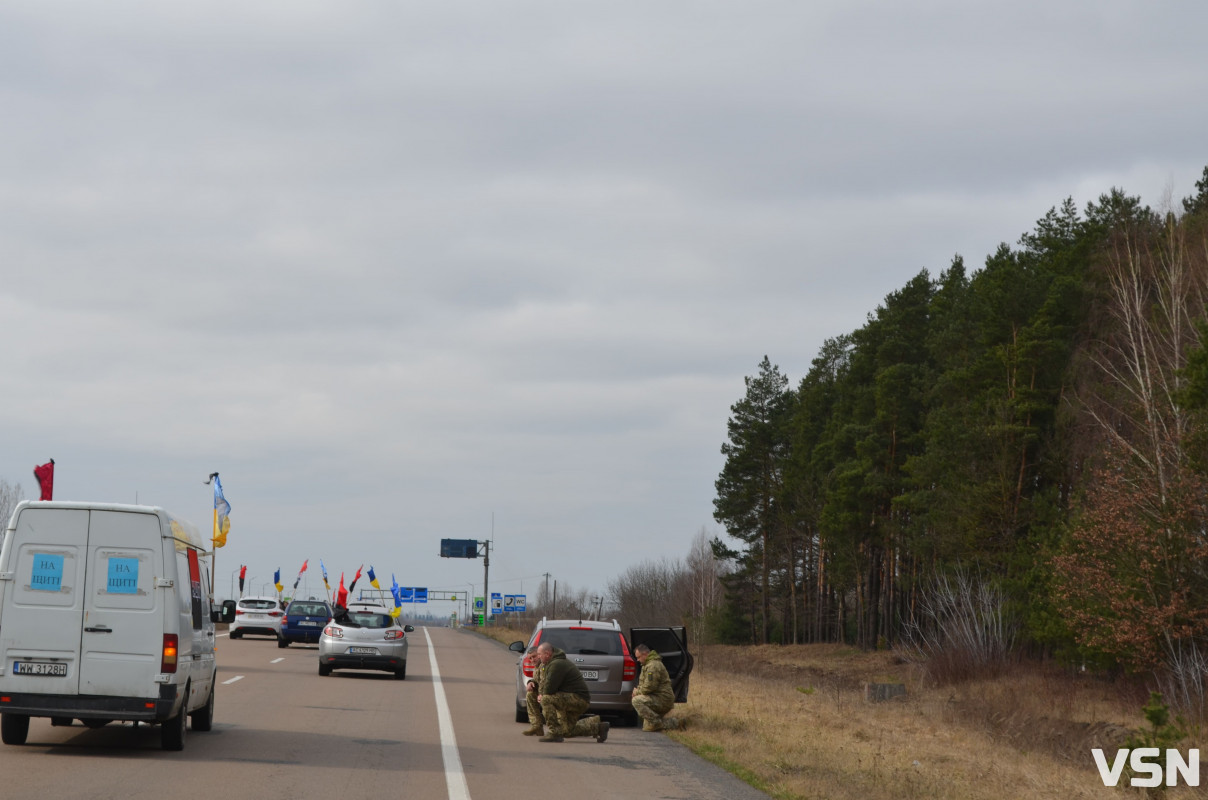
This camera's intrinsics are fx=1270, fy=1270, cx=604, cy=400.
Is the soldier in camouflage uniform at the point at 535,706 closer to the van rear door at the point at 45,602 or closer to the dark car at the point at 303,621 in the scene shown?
the van rear door at the point at 45,602

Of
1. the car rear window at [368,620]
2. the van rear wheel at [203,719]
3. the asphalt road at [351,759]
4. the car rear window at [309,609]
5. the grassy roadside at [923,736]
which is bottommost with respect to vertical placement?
the grassy roadside at [923,736]

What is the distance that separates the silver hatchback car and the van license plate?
16.0 metres

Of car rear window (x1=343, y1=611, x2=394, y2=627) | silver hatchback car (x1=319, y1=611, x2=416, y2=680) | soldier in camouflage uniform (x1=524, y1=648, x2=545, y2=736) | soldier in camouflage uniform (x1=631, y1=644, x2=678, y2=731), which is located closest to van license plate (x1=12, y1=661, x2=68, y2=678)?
soldier in camouflage uniform (x1=524, y1=648, x2=545, y2=736)

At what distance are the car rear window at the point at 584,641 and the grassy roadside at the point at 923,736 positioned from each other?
1702 millimetres

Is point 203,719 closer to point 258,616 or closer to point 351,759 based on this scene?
point 351,759

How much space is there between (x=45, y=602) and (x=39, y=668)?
26.0 inches

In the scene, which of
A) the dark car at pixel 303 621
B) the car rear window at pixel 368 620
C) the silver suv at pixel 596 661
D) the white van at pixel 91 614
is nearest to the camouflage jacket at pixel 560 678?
the silver suv at pixel 596 661

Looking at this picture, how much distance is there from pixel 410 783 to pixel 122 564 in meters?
3.86

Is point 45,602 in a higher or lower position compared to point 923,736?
higher

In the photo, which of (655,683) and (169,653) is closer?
(169,653)

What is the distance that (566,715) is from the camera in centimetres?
1700

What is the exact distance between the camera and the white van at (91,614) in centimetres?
1284

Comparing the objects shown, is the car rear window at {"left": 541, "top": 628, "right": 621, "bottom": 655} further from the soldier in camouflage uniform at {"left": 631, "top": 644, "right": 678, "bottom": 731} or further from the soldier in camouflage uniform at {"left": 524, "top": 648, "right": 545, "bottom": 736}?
the soldier in camouflage uniform at {"left": 524, "top": 648, "right": 545, "bottom": 736}

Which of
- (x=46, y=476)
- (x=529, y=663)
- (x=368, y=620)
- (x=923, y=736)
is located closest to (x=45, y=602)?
(x=529, y=663)
